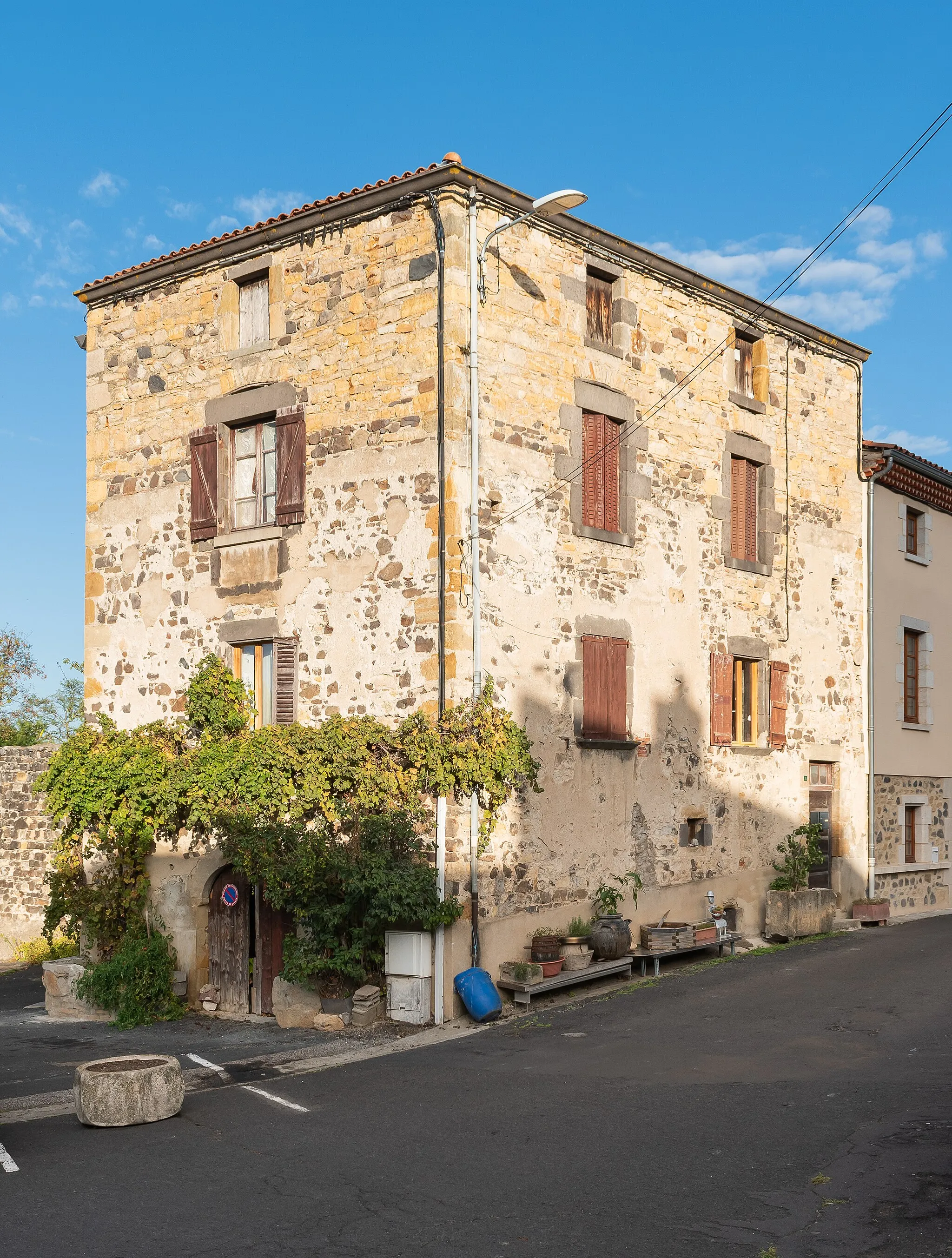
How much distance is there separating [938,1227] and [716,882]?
10160 mm

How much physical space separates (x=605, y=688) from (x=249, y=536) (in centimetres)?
448

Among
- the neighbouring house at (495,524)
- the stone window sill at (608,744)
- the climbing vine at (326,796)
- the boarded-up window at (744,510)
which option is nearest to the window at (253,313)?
the neighbouring house at (495,524)

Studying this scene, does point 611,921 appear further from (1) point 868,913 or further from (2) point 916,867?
(2) point 916,867

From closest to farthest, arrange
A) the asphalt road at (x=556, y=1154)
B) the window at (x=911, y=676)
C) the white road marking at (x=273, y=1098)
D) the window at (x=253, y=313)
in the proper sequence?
the asphalt road at (x=556, y=1154) < the white road marking at (x=273, y=1098) < the window at (x=253, y=313) < the window at (x=911, y=676)

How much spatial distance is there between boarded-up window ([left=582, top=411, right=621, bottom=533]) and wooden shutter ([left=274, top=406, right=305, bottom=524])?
3.22 metres

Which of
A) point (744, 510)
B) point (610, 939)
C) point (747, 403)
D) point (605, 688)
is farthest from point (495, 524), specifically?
point (747, 403)

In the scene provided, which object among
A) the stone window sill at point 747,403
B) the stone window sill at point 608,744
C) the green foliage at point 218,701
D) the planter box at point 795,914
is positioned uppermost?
the stone window sill at point 747,403

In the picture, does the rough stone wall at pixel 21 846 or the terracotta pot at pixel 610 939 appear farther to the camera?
the rough stone wall at pixel 21 846

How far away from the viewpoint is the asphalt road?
6805 mm

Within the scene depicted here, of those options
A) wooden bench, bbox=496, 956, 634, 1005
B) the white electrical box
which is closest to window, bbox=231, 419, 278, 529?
the white electrical box

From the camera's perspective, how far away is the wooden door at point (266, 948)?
15.1 m

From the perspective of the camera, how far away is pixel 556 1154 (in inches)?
330

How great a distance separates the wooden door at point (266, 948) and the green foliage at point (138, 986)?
0.95 metres

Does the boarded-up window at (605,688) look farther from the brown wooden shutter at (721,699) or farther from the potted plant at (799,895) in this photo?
the potted plant at (799,895)
